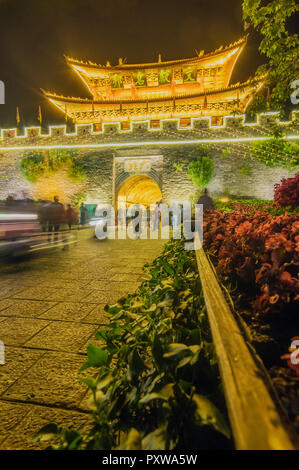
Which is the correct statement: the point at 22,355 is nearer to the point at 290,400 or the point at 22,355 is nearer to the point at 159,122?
the point at 290,400

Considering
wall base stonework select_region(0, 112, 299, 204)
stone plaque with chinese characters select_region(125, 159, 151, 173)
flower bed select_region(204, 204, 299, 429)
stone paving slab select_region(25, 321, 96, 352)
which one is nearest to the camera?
flower bed select_region(204, 204, 299, 429)

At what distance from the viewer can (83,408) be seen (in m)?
1.25

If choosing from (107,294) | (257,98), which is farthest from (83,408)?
(257,98)


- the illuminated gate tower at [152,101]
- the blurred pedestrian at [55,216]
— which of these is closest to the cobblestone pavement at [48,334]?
the blurred pedestrian at [55,216]

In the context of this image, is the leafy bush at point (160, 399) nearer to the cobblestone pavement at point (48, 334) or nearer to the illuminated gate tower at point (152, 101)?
the cobblestone pavement at point (48, 334)

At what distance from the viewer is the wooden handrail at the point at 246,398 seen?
0.49 m

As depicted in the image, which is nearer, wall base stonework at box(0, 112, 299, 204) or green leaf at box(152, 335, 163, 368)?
green leaf at box(152, 335, 163, 368)

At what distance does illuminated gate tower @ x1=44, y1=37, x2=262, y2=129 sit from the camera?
58.7ft

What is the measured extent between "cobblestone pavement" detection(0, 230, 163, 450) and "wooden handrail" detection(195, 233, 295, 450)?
863mm

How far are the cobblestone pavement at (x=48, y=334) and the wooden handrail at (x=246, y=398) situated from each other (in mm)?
863

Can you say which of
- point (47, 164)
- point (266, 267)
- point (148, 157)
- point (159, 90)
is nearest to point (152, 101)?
point (159, 90)

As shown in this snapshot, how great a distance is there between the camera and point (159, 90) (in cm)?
2177

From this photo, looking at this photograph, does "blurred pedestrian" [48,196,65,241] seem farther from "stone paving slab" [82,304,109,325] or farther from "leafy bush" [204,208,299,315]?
"leafy bush" [204,208,299,315]

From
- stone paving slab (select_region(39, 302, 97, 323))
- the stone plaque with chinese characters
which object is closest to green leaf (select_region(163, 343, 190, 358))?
stone paving slab (select_region(39, 302, 97, 323))
